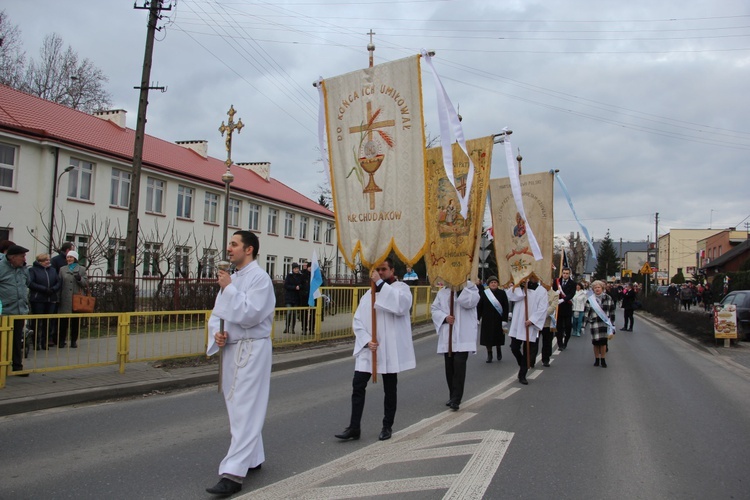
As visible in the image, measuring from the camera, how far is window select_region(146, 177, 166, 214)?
2916 cm

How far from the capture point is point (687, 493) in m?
4.40

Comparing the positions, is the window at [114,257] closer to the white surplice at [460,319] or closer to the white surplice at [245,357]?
the white surplice at [460,319]

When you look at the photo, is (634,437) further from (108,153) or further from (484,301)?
(108,153)

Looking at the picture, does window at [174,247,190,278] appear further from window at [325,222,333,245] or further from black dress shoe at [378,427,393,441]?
window at [325,222,333,245]

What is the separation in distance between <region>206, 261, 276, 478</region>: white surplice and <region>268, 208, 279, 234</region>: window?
117 feet

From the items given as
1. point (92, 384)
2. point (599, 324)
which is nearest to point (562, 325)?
point (599, 324)

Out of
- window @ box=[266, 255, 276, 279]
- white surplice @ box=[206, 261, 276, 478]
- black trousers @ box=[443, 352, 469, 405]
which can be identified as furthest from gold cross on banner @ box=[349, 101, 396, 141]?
window @ box=[266, 255, 276, 279]

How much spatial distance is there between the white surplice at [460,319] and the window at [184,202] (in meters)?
26.6

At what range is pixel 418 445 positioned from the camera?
216 inches

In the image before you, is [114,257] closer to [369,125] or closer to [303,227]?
[369,125]

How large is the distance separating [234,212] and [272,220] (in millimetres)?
4484

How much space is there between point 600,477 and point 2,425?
6046 millimetres

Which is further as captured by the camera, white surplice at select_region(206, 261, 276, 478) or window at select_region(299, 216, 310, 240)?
window at select_region(299, 216, 310, 240)

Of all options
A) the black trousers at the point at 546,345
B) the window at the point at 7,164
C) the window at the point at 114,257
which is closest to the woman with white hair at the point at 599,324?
the black trousers at the point at 546,345
